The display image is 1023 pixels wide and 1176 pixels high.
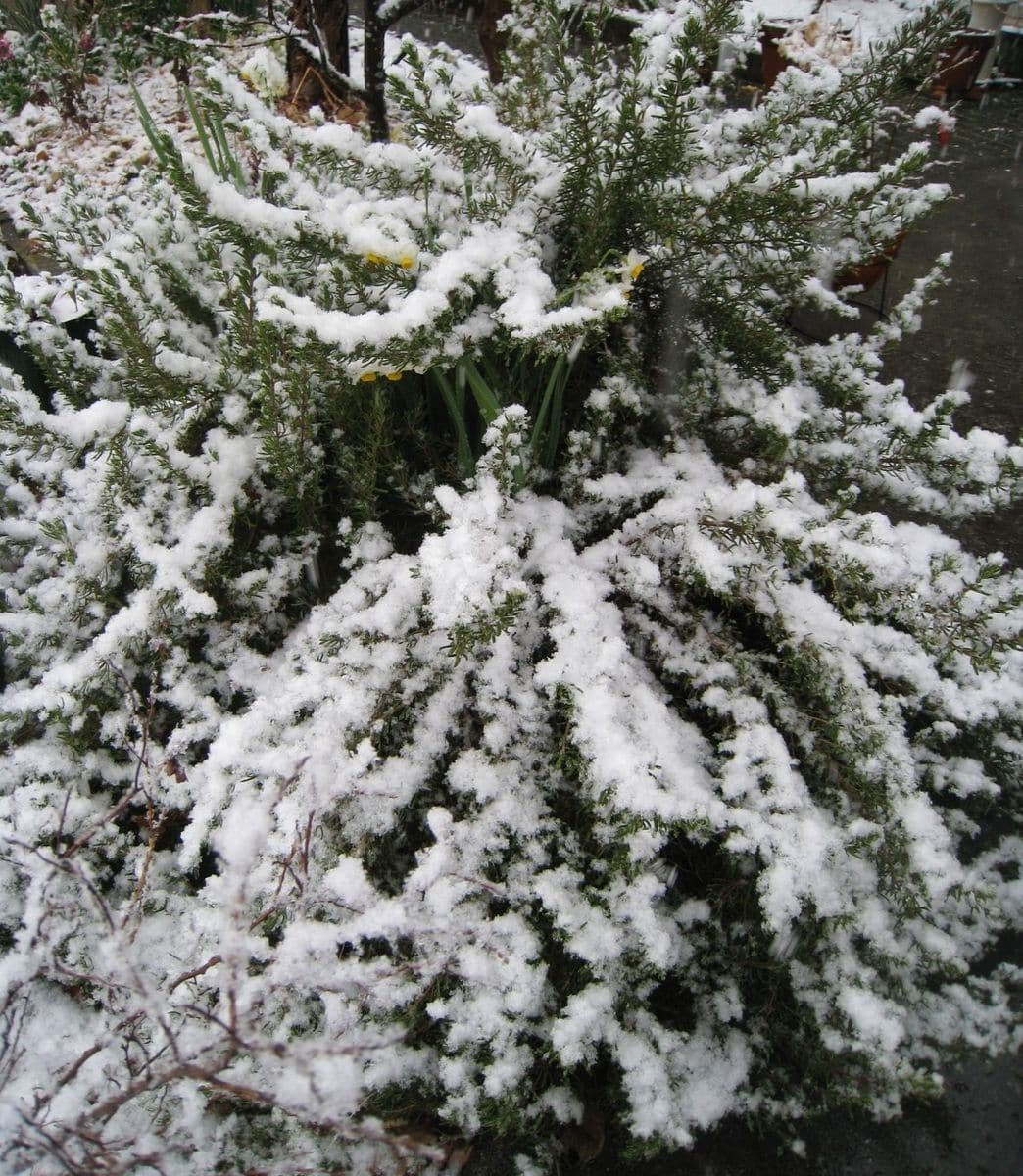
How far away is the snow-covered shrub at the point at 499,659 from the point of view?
122cm

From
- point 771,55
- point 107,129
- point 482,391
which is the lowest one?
point 482,391

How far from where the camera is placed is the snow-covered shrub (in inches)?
48.2

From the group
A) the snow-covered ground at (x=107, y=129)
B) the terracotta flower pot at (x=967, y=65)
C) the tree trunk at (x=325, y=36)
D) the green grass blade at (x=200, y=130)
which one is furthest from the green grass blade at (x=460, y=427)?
the terracotta flower pot at (x=967, y=65)

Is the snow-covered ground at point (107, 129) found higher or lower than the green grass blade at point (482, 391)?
higher

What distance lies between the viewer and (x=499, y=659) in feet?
4.89

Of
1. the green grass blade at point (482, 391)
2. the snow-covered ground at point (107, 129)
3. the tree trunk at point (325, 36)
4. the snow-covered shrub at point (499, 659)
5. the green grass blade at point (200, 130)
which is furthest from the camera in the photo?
the snow-covered ground at point (107, 129)

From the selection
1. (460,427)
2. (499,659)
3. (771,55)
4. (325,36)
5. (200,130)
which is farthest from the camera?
(771,55)

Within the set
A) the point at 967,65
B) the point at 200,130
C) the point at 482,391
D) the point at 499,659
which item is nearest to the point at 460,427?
the point at 482,391

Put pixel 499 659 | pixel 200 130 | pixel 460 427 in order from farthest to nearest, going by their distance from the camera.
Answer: pixel 200 130 < pixel 460 427 < pixel 499 659

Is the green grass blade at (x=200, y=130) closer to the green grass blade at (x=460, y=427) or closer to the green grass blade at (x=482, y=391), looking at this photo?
the green grass blade at (x=460, y=427)

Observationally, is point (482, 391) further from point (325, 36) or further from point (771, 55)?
point (771, 55)

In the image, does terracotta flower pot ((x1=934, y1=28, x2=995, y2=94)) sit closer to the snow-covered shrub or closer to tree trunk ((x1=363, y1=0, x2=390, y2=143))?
the snow-covered shrub

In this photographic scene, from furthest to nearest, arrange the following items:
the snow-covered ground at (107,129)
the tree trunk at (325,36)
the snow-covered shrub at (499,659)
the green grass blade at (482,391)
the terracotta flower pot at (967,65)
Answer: the terracotta flower pot at (967,65) < the snow-covered ground at (107,129) < the tree trunk at (325,36) < the green grass blade at (482,391) < the snow-covered shrub at (499,659)

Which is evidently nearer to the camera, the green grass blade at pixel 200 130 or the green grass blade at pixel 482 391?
the green grass blade at pixel 482 391
